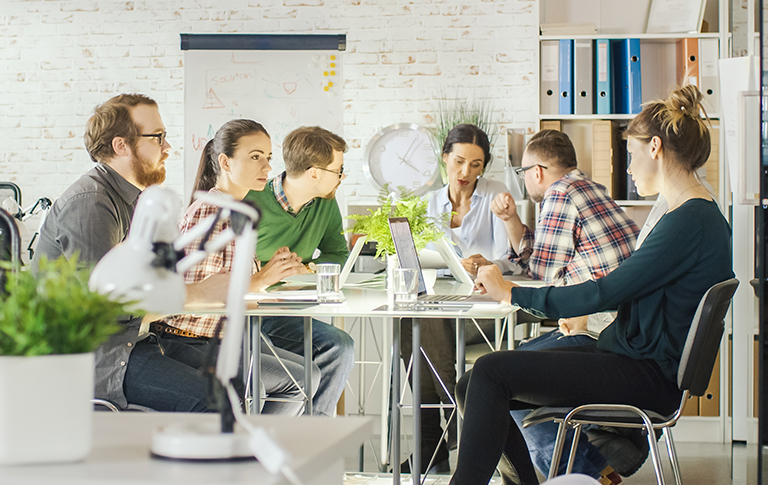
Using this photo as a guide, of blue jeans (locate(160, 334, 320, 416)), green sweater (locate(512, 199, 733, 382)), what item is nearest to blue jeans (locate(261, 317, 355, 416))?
blue jeans (locate(160, 334, 320, 416))

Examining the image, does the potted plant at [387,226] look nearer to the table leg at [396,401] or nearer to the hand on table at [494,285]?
the table leg at [396,401]

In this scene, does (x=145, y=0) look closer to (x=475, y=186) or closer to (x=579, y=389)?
(x=475, y=186)

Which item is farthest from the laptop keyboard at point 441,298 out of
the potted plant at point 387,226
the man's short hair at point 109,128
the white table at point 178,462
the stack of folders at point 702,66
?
the stack of folders at point 702,66

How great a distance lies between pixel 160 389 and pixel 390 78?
2.51m

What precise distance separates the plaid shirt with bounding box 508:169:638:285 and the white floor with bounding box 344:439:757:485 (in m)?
0.83

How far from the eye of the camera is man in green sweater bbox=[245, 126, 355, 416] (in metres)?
2.81

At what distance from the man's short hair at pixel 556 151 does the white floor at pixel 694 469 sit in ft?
4.07

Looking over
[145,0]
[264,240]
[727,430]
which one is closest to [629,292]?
[264,240]

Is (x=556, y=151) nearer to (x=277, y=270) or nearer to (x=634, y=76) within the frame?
(x=634, y=76)

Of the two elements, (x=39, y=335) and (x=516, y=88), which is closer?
(x=39, y=335)

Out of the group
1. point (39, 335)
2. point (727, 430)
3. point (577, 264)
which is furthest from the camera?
point (727, 430)

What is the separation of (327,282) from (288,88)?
6.71ft

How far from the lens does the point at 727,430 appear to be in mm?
3535

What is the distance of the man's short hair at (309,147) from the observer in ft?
12.2
